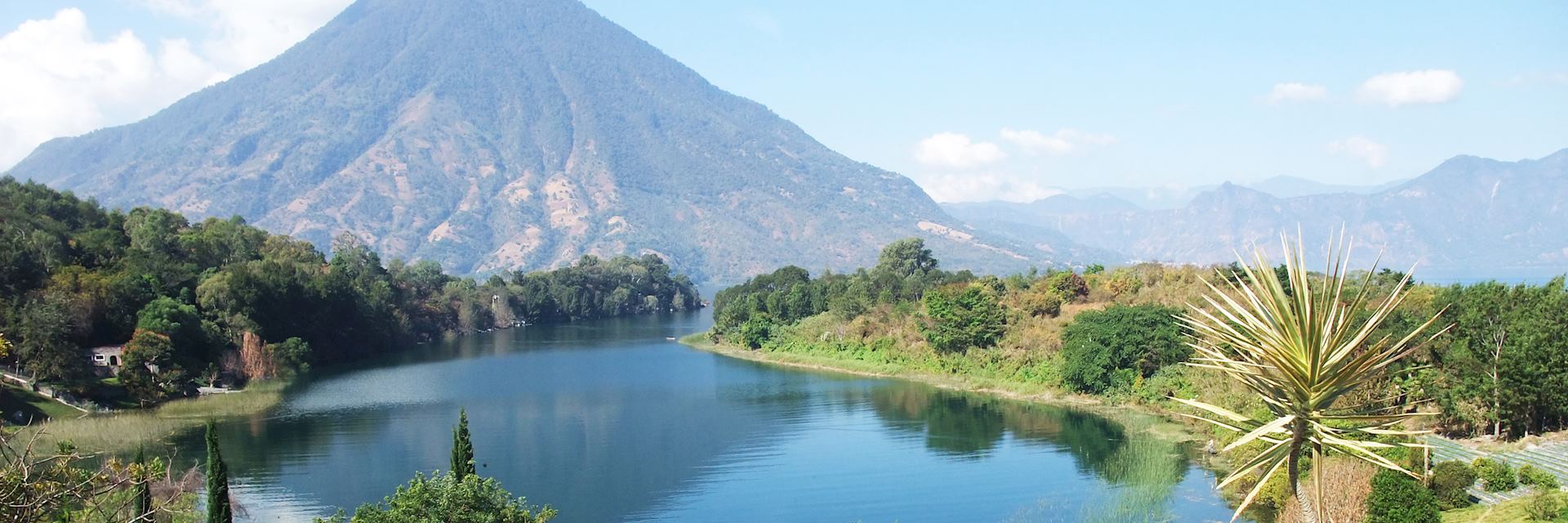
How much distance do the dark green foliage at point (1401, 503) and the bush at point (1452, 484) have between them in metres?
2.88

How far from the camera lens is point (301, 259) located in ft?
229

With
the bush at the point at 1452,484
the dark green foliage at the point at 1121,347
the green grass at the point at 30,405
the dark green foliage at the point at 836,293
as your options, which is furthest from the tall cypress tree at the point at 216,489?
the dark green foliage at the point at 836,293

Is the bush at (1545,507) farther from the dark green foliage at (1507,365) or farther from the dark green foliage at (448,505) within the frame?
the dark green foliage at (448,505)

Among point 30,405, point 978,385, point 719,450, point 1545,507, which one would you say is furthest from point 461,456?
point 978,385

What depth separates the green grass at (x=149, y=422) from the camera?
3209 cm

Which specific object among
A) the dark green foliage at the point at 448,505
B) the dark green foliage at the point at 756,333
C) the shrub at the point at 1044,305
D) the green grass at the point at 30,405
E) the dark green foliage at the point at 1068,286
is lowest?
the dark green foliage at the point at 448,505

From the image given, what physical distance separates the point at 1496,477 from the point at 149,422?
120 ft

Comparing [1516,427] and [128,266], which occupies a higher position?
[128,266]

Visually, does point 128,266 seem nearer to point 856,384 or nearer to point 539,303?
point 856,384

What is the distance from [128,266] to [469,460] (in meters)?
37.3

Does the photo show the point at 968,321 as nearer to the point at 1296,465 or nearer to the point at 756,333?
the point at 756,333

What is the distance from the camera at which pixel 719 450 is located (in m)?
34.5

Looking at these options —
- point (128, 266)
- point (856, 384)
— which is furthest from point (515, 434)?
point (128, 266)

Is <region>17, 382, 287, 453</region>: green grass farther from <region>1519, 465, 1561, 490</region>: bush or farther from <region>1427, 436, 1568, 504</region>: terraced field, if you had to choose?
<region>1519, 465, 1561, 490</region>: bush
